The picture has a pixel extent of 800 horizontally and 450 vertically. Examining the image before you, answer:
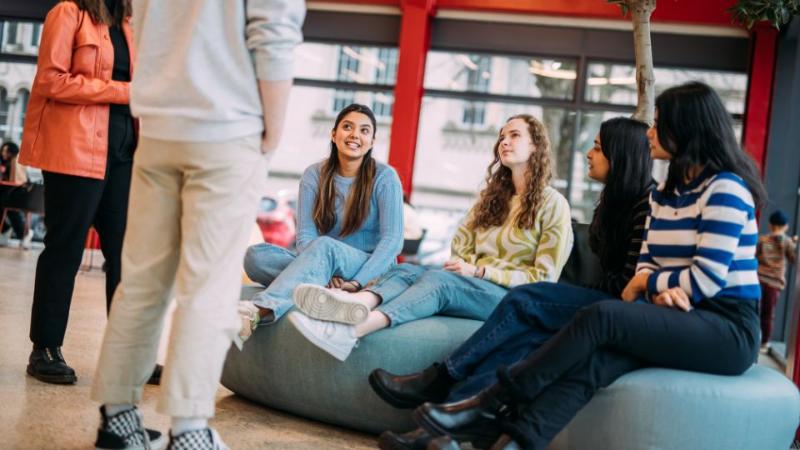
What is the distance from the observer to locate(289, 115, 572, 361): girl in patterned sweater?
2.75m

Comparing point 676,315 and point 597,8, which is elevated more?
point 597,8

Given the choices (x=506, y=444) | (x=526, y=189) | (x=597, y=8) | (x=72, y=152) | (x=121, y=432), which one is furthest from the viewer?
(x=597, y=8)

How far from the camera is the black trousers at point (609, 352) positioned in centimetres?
225

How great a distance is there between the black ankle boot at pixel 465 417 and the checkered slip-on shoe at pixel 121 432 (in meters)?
0.71

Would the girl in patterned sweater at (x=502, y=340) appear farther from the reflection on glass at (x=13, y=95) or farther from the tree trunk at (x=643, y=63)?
the reflection on glass at (x=13, y=95)

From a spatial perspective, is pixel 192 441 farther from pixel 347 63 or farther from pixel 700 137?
pixel 347 63

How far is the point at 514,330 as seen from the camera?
2613 millimetres

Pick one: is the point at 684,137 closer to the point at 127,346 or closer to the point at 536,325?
the point at 536,325

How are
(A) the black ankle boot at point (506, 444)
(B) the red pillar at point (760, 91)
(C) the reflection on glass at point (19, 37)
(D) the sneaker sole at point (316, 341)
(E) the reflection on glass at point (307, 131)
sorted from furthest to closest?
(C) the reflection on glass at point (19, 37) < (E) the reflection on glass at point (307, 131) < (B) the red pillar at point (760, 91) < (D) the sneaker sole at point (316, 341) < (A) the black ankle boot at point (506, 444)

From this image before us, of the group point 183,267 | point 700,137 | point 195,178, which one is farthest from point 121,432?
point 700,137

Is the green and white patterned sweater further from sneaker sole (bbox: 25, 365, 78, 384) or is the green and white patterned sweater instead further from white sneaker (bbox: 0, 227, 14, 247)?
white sneaker (bbox: 0, 227, 14, 247)

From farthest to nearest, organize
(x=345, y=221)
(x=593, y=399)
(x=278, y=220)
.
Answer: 1. (x=278, y=220)
2. (x=345, y=221)
3. (x=593, y=399)

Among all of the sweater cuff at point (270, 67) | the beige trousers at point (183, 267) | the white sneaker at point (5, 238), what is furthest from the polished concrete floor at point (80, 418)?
the white sneaker at point (5, 238)

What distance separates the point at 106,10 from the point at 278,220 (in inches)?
318
